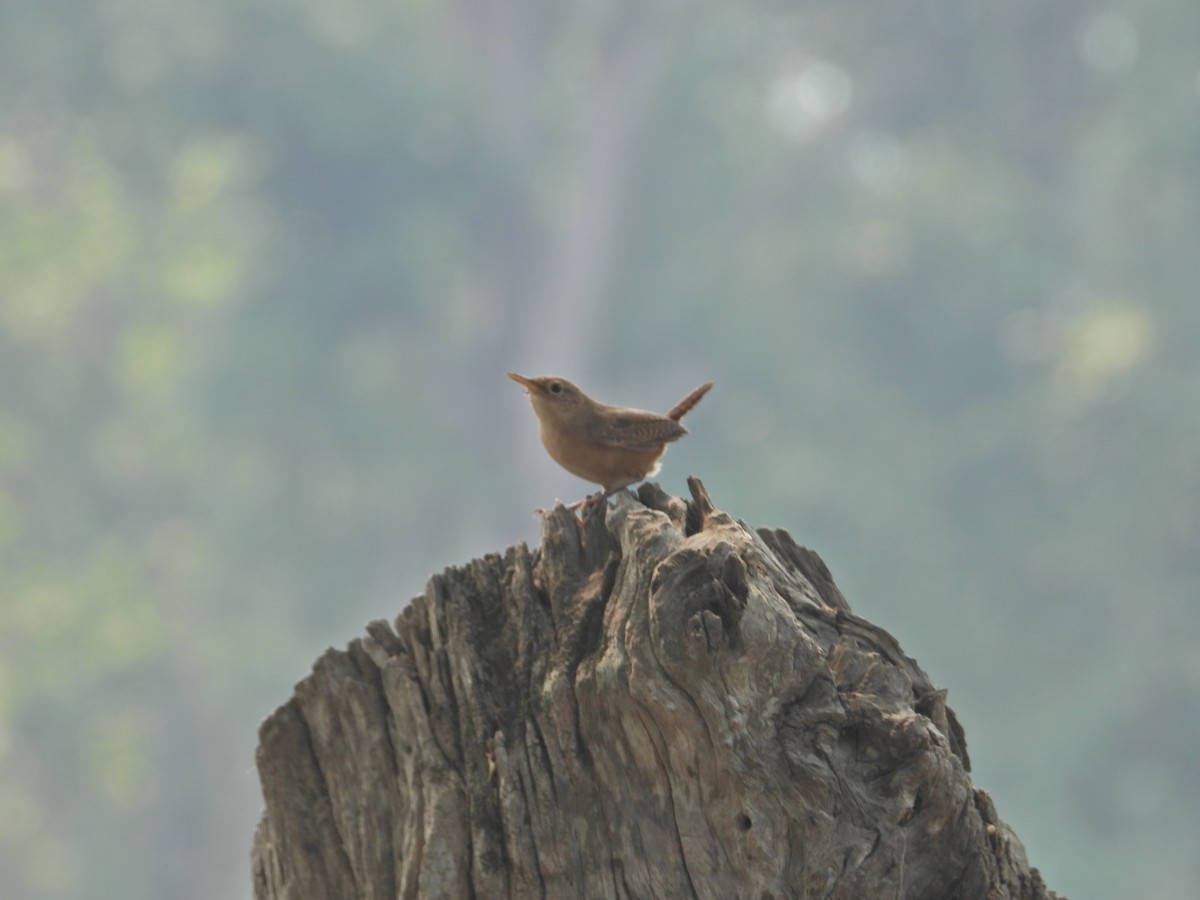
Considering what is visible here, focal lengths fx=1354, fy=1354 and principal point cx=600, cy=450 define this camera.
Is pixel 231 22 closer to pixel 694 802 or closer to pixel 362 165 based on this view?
pixel 362 165

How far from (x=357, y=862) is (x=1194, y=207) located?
43.1ft

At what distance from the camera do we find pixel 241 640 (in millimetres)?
13953

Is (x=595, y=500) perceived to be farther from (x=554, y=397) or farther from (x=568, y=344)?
(x=568, y=344)

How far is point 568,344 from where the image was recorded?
16.5m

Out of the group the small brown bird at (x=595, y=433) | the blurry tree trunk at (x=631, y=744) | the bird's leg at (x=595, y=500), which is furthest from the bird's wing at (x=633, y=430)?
the blurry tree trunk at (x=631, y=744)

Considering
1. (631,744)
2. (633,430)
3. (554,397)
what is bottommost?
(631,744)

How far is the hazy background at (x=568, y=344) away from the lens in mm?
13062

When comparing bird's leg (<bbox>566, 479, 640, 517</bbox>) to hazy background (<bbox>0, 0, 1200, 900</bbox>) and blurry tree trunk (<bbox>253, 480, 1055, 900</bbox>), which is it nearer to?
blurry tree trunk (<bbox>253, 480, 1055, 900</bbox>)

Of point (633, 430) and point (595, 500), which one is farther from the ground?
point (633, 430)

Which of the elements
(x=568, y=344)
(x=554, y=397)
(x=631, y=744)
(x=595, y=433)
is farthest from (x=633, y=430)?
(x=568, y=344)

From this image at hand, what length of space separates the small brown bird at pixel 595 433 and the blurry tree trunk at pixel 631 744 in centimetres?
45

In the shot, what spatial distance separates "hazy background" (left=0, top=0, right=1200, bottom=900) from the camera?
13.1 m

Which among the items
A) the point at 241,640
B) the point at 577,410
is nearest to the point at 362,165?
the point at 241,640

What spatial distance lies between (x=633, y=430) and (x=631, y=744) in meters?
0.99
